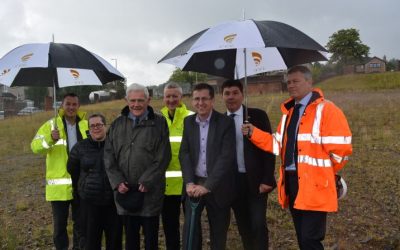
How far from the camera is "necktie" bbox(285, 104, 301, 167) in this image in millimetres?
4062

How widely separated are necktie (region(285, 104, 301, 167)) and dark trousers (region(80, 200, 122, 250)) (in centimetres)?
199

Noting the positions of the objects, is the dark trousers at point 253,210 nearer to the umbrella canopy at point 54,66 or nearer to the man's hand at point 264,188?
the man's hand at point 264,188

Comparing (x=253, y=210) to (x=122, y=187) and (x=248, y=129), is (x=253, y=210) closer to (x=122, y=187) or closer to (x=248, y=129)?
(x=248, y=129)

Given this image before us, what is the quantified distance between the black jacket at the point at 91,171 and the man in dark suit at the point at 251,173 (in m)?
1.42

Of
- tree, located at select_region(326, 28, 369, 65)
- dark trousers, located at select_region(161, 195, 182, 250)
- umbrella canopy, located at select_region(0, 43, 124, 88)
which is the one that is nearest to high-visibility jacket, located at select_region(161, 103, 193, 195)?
dark trousers, located at select_region(161, 195, 182, 250)

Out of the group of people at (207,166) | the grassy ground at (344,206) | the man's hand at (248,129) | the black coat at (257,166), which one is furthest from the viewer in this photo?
the grassy ground at (344,206)

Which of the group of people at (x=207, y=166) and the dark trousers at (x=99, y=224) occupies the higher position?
the group of people at (x=207, y=166)

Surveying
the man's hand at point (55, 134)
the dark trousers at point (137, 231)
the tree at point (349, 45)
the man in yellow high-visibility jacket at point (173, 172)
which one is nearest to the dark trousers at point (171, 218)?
the man in yellow high-visibility jacket at point (173, 172)

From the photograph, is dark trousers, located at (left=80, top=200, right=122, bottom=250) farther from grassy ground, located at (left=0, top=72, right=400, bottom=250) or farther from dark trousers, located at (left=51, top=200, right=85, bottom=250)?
grassy ground, located at (left=0, top=72, right=400, bottom=250)

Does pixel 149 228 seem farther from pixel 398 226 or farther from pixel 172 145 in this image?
pixel 398 226

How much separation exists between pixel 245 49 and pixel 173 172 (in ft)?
5.28

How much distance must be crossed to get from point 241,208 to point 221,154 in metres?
0.78

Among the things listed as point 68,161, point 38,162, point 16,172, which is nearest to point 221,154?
point 68,161

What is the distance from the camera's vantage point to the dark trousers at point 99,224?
15.3 feet
